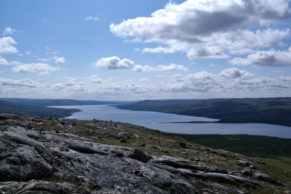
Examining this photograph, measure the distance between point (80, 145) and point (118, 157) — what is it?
416cm

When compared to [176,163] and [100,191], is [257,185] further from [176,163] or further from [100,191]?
[100,191]

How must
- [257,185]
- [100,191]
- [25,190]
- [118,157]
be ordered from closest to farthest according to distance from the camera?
[25,190]
[100,191]
[118,157]
[257,185]

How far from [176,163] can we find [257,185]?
1026 cm

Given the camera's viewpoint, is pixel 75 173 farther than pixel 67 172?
Yes

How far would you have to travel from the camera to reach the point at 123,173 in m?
18.2

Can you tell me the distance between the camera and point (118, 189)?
1566cm

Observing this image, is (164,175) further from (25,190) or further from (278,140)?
(278,140)

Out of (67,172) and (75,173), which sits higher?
(67,172)

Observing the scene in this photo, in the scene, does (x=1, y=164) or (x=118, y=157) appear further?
(x=118, y=157)

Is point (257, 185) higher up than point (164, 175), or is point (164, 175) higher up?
point (164, 175)

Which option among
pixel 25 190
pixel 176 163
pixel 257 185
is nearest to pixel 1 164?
pixel 25 190

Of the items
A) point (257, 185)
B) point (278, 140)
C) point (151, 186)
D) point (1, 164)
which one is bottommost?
point (278, 140)

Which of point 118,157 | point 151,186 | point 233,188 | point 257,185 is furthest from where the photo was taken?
point 257,185

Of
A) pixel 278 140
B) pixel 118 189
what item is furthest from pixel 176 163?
pixel 278 140
